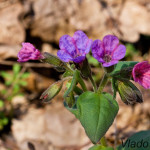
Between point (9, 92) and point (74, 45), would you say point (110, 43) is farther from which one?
point (9, 92)

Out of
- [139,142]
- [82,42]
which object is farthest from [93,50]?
[139,142]

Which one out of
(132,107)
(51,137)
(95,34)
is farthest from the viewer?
(95,34)

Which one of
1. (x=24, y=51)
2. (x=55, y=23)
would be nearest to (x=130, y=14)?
(x=55, y=23)

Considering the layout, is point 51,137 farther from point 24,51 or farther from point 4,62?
point 24,51

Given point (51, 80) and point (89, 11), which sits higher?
point (89, 11)

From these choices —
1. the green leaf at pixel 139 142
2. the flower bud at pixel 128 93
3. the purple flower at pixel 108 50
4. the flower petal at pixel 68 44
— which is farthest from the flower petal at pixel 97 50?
the green leaf at pixel 139 142

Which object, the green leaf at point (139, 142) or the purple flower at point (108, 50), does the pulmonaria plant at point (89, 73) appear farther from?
the green leaf at point (139, 142)

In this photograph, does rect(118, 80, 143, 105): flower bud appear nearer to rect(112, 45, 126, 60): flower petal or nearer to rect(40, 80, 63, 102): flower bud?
rect(112, 45, 126, 60): flower petal
